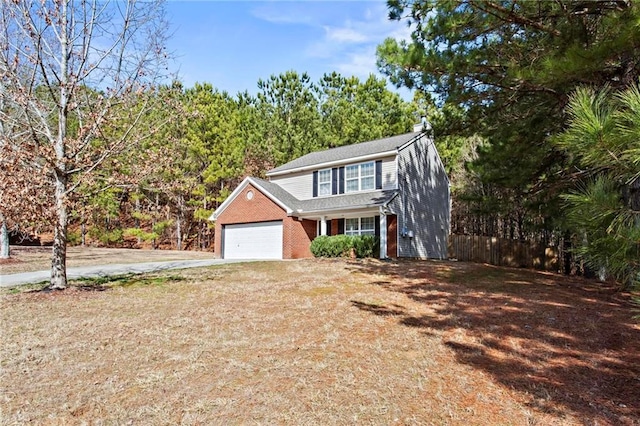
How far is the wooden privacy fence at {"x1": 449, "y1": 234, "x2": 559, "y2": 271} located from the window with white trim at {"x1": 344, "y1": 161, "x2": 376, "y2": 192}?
15.8ft

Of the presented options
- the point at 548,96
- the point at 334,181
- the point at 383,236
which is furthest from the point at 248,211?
the point at 548,96

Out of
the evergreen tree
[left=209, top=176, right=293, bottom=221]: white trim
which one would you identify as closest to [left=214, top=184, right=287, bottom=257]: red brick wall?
[left=209, top=176, right=293, bottom=221]: white trim

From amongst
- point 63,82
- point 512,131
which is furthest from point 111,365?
point 512,131

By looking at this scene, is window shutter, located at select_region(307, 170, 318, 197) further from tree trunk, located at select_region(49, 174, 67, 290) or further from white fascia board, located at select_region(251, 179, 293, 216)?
tree trunk, located at select_region(49, 174, 67, 290)

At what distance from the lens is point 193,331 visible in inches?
245

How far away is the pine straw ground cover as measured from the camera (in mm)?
3736

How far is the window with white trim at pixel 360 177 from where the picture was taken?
18.3 m

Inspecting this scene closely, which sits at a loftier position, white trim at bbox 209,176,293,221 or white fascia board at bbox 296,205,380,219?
white trim at bbox 209,176,293,221

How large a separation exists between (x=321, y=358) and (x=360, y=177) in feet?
46.8

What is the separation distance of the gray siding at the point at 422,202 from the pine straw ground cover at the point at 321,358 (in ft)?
29.1

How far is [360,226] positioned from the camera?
18.6 metres

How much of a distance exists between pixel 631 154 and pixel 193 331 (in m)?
5.97

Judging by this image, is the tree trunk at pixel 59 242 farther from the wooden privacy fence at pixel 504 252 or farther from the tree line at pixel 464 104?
the wooden privacy fence at pixel 504 252

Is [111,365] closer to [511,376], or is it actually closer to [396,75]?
[511,376]
